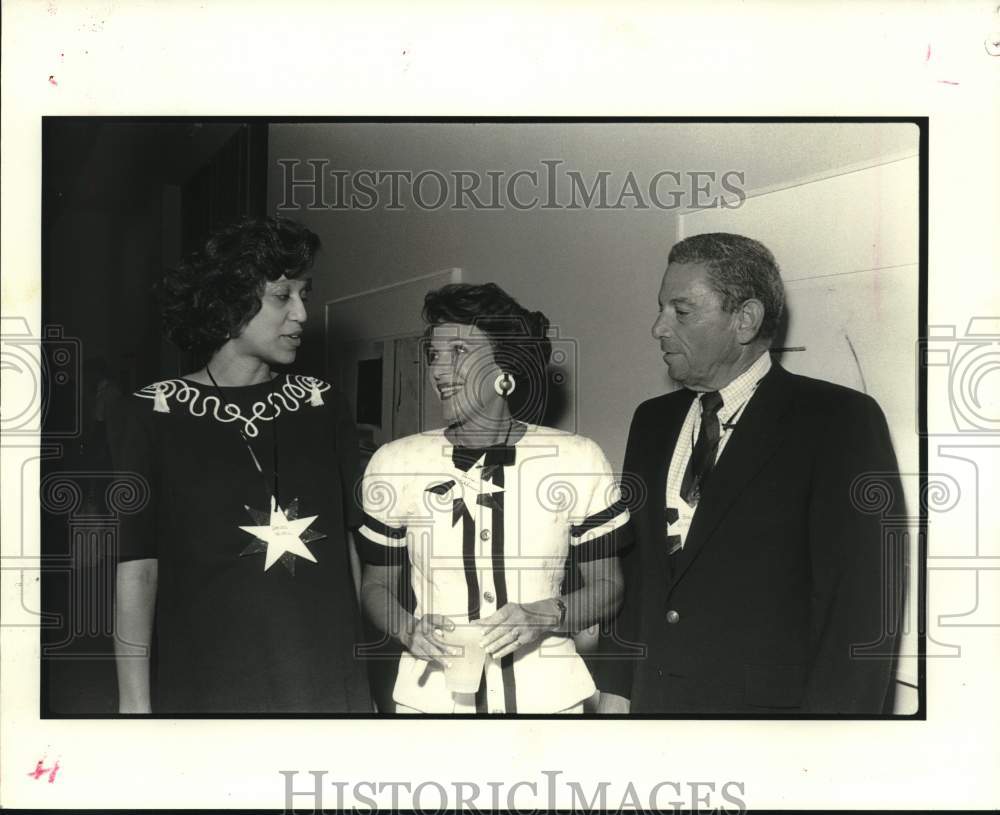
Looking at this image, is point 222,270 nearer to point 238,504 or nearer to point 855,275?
point 238,504

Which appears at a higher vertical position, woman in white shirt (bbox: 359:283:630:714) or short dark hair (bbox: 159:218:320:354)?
short dark hair (bbox: 159:218:320:354)

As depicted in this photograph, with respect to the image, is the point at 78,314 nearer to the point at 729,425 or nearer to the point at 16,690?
the point at 16,690

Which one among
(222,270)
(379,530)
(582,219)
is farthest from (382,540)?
(582,219)

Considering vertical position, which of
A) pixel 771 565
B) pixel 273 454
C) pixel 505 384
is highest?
pixel 505 384

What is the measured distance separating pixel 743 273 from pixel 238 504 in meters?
0.94

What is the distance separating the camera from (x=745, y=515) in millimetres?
1583

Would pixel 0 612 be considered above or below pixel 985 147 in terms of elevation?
below

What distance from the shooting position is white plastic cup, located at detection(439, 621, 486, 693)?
160 centimetres

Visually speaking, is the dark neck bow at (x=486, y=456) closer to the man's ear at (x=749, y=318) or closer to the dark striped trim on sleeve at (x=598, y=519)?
the dark striped trim on sleeve at (x=598, y=519)

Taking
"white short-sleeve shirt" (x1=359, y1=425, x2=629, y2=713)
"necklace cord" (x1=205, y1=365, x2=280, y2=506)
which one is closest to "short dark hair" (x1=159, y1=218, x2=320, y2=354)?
"necklace cord" (x1=205, y1=365, x2=280, y2=506)

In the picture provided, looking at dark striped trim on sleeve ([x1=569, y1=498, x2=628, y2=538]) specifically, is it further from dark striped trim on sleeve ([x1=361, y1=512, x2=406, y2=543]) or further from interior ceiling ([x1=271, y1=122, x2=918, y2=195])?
interior ceiling ([x1=271, y1=122, x2=918, y2=195])
